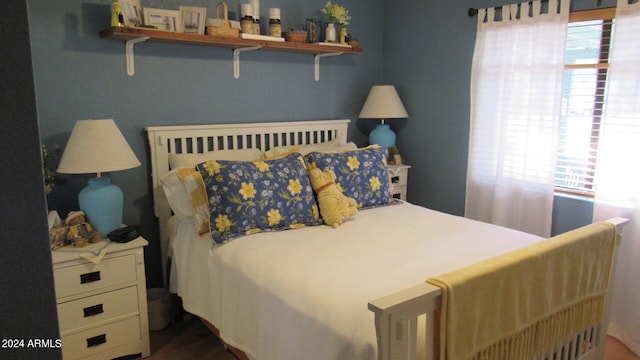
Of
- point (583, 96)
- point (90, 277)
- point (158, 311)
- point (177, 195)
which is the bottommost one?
point (158, 311)

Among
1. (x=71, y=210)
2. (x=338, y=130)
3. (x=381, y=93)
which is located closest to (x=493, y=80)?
(x=381, y=93)

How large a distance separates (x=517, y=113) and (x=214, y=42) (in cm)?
210

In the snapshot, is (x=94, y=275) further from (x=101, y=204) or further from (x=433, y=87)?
(x=433, y=87)

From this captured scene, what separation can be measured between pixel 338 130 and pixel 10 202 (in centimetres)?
317

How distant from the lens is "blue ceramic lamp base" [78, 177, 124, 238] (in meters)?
2.46

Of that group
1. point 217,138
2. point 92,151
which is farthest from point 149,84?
point 92,151

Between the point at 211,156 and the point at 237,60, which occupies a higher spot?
the point at 237,60

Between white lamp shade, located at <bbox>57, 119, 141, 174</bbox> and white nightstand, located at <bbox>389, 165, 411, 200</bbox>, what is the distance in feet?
7.04

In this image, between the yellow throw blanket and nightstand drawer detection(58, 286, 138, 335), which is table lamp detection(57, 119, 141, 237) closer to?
nightstand drawer detection(58, 286, 138, 335)

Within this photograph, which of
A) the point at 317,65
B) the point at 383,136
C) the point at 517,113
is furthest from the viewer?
the point at 383,136

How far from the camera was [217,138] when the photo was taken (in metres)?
3.15

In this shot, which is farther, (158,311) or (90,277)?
(158,311)

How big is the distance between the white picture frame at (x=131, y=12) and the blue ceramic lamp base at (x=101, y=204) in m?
0.91

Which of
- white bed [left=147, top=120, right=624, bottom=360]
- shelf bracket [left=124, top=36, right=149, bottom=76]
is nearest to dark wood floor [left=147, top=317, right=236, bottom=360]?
white bed [left=147, top=120, right=624, bottom=360]
